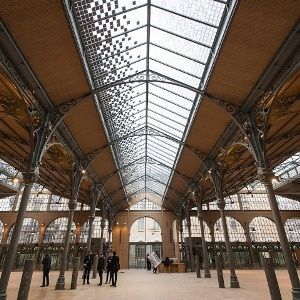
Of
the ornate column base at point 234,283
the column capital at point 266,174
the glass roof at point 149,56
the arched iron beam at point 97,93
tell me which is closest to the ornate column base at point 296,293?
the column capital at point 266,174

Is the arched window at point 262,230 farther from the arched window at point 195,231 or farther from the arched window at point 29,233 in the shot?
the arched window at point 29,233

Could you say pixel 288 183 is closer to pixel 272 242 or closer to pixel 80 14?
pixel 272 242

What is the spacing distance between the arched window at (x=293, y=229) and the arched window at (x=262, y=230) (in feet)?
5.12

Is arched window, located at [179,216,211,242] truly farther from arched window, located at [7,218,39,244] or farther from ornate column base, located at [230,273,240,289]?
ornate column base, located at [230,273,240,289]

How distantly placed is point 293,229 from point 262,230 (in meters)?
3.85

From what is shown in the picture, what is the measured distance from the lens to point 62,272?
11.3 meters

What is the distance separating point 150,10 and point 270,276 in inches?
341

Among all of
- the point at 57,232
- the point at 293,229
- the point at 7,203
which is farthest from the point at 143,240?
the point at 293,229

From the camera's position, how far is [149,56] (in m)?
9.84

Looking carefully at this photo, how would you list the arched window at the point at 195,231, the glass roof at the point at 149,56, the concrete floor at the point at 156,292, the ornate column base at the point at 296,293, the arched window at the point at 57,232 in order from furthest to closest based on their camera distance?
1. the arched window at the point at 195,231
2. the arched window at the point at 57,232
3. the concrete floor at the point at 156,292
4. the glass roof at the point at 149,56
5. the ornate column base at the point at 296,293

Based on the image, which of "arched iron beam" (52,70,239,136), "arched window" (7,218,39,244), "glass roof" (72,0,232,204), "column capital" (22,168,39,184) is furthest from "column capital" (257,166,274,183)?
"arched window" (7,218,39,244)

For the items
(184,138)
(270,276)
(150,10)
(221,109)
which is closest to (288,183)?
(184,138)

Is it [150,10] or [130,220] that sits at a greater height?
[150,10]

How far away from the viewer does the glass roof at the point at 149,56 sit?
24.0ft
